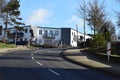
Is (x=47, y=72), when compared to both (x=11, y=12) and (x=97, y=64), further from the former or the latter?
(x=11, y=12)

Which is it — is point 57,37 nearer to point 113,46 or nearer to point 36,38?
point 36,38

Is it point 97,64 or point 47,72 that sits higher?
point 97,64

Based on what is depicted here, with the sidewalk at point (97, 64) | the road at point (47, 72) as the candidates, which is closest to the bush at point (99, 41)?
the sidewalk at point (97, 64)

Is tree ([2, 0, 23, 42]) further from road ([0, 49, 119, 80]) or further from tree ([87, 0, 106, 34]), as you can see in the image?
road ([0, 49, 119, 80])

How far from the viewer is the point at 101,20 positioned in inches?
2785

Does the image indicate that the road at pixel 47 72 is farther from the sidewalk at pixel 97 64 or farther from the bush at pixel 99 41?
the bush at pixel 99 41

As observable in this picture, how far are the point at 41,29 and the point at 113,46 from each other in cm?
9735

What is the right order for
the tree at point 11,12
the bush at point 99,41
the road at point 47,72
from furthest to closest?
the tree at point 11,12 → the bush at point 99,41 → the road at point 47,72

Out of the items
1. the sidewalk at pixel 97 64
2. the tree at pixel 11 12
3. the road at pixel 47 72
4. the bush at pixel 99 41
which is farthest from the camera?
the tree at pixel 11 12

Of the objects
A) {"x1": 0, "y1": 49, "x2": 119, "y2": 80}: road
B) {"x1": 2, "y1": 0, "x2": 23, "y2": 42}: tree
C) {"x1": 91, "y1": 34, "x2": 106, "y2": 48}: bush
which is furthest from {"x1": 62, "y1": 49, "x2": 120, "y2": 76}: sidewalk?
{"x1": 2, "y1": 0, "x2": 23, "y2": 42}: tree

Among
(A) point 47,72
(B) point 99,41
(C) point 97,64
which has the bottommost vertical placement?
(A) point 47,72

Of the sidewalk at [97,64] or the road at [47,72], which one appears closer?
the road at [47,72]

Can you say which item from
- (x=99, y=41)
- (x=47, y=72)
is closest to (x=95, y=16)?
(x=99, y=41)

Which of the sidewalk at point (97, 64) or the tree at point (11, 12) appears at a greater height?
the tree at point (11, 12)
